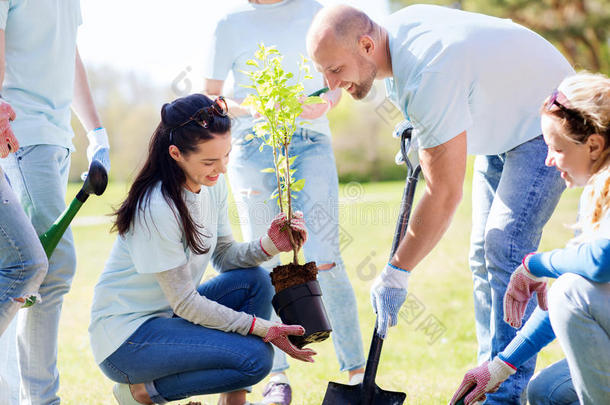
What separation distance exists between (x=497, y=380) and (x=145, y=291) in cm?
124

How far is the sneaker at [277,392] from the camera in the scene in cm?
280

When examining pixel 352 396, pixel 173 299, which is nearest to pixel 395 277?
pixel 352 396

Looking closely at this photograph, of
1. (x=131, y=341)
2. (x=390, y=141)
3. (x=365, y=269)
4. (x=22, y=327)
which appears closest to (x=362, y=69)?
(x=131, y=341)

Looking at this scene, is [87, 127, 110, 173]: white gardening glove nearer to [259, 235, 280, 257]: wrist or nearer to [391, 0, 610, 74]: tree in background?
[259, 235, 280, 257]: wrist

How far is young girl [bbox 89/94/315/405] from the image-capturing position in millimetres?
2236

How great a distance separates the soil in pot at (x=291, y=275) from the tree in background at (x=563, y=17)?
509 inches

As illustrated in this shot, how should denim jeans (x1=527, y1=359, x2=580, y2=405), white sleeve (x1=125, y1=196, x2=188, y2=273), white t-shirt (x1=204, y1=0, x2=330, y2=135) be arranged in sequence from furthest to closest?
white t-shirt (x1=204, y1=0, x2=330, y2=135) < white sleeve (x1=125, y1=196, x2=188, y2=273) < denim jeans (x1=527, y1=359, x2=580, y2=405)

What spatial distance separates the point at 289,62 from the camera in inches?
118

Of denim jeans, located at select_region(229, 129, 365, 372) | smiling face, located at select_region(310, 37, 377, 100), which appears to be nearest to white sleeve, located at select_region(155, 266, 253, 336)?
denim jeans, located at select_region(229, 129, 365, 372)

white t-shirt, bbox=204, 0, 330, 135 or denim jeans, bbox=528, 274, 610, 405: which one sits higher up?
white t-shirt, bbox=204, 0, 330, 135

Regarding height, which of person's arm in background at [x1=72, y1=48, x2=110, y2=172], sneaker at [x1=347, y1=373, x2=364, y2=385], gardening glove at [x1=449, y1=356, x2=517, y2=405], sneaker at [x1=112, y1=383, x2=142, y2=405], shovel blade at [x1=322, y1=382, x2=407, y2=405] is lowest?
sneaker at [x1=347, y1=373, x2=364, y2=385]

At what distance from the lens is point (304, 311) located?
7.70ft

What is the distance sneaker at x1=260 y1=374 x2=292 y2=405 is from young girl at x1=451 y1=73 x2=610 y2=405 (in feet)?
3.70

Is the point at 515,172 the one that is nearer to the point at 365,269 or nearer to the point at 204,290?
the point at 204,290
